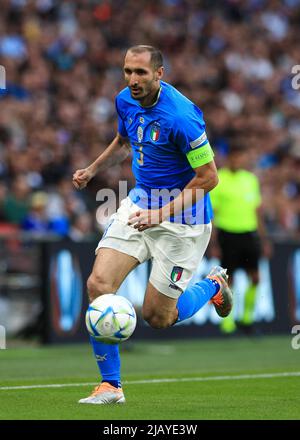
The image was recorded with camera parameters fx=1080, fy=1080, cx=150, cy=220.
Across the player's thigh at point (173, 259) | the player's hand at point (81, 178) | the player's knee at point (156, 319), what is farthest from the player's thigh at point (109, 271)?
the player's hand at point (81, 178)

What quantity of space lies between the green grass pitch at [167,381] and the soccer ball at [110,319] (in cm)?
47

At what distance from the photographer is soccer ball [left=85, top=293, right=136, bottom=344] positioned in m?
7.12

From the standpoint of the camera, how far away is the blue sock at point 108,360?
24.3ft

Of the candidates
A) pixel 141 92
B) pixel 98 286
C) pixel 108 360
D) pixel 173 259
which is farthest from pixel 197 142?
pixel 108 360

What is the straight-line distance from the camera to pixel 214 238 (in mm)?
15766

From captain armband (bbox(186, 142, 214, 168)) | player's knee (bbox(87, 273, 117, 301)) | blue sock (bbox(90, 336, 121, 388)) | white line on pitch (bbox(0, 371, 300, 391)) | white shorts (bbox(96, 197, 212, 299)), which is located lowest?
white line on pitch (bbox(0, 371, 300, 391))

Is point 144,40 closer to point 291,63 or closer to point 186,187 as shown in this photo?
point 291,63

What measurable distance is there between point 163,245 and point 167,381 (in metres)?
1.69

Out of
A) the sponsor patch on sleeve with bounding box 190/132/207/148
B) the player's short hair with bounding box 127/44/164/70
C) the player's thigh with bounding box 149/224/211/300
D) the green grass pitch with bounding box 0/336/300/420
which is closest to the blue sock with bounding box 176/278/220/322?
the player's thigh with bounding box 149/224/211/300

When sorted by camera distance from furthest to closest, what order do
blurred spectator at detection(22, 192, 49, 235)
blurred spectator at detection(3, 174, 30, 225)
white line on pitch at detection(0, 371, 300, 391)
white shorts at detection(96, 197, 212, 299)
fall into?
blurred spectator at detection(3, 174, 30, 225), blurred spectator at detection(22, 192, 49, 235), white line on pitch at detection(0, 371, 300, 391), white shorts at detection(96, 197, 212, 299)

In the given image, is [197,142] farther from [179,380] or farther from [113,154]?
[179,380]

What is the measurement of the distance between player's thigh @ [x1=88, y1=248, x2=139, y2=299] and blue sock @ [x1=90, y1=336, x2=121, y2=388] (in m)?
0.36

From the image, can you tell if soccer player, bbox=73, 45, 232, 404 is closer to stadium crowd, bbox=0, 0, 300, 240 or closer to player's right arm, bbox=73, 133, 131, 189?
player's right arm, bbox=73, 133, 131, 189

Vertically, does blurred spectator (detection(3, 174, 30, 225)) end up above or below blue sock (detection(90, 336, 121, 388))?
above
